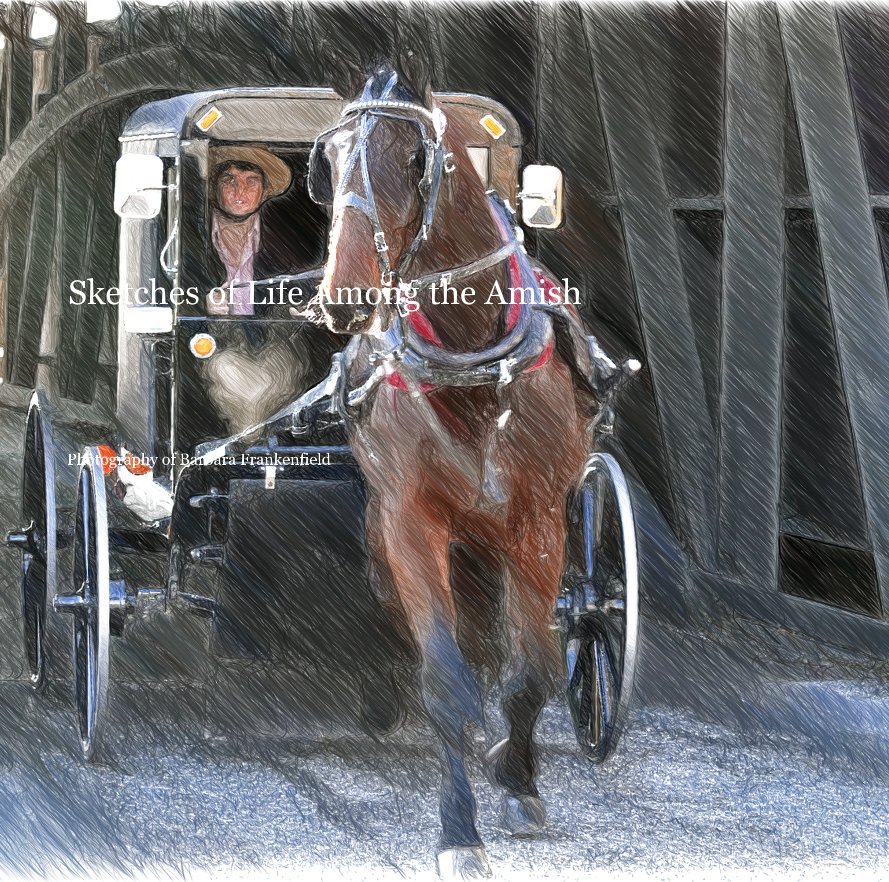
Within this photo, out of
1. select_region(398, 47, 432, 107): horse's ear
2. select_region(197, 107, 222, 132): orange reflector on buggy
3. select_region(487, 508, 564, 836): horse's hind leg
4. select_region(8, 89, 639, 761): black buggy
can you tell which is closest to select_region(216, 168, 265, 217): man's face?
select_region(8, 89, 639, 761): black buggy

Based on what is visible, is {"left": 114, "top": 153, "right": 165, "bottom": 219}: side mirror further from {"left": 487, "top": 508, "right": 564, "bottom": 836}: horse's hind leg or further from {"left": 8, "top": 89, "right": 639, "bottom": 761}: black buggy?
{"left": 487, "top": 508, "right": 564, "bottom": 836}: horse's hind leg

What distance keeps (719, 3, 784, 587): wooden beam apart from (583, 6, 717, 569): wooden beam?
0.29 m

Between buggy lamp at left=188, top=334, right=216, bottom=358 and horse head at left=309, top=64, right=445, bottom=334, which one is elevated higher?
horse head at left=309, top=64, right=445, bottom=334

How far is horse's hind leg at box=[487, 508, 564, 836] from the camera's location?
4930 mm

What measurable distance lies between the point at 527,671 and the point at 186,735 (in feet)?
5.86

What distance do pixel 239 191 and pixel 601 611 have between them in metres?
2.22

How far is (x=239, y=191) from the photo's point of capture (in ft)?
19.9

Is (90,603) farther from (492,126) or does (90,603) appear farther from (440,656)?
(492,126)

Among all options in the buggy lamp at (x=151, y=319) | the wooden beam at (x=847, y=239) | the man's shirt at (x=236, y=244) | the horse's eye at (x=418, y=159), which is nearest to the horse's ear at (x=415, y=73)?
the horse's eye at (x=418, y=159)

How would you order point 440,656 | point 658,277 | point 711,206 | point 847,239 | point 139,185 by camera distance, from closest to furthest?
point 440,656 < point 139,185 < point 847,239 < point 658,277 < point 711,206

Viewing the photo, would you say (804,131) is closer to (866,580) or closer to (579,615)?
(579,615)

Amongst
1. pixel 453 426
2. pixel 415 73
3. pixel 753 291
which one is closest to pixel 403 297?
pixel 453 426

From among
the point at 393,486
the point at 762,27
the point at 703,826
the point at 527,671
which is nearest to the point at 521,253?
the point at 393,486

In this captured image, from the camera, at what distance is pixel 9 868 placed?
461 centimetres
